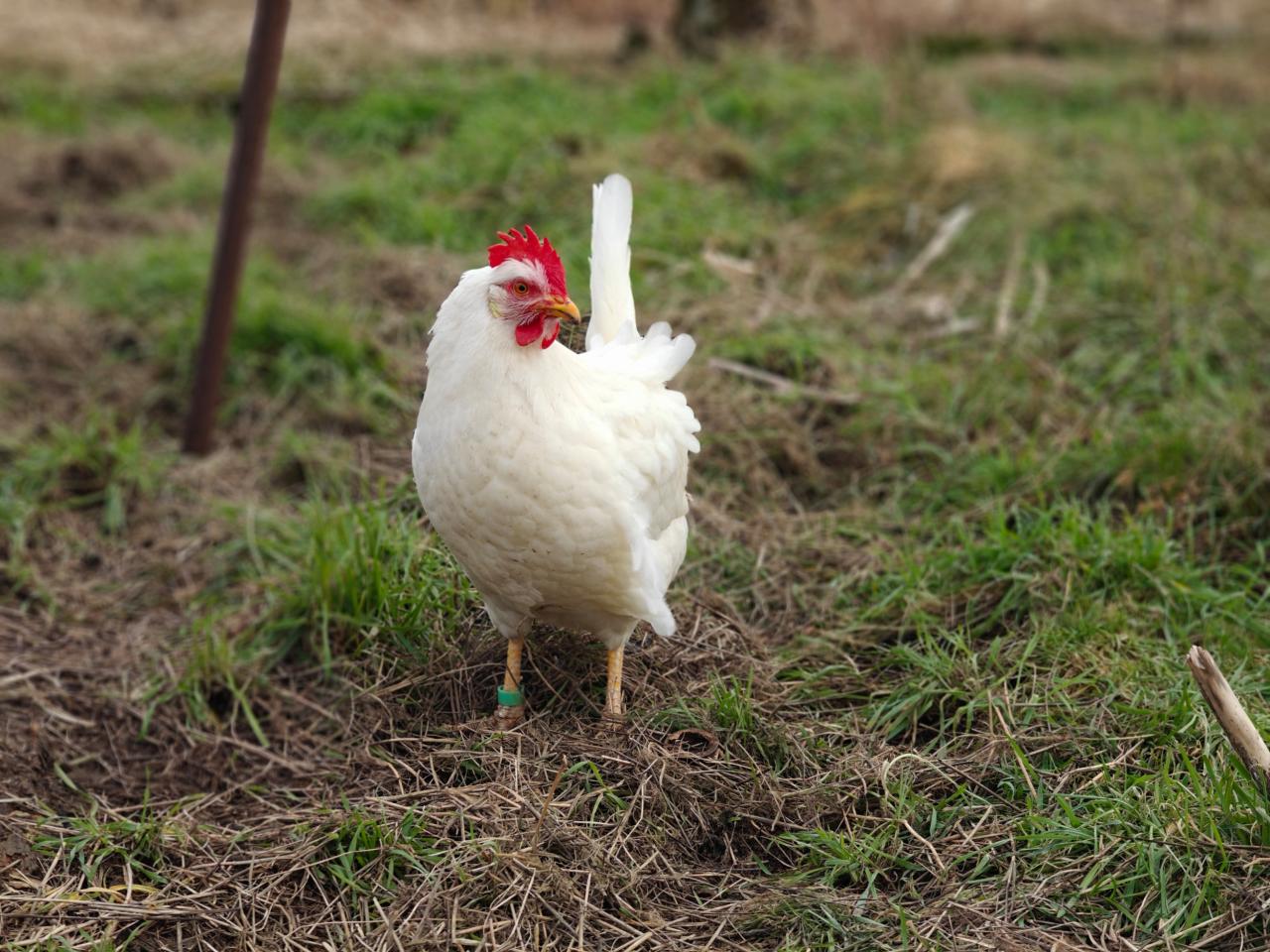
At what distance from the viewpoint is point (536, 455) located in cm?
273

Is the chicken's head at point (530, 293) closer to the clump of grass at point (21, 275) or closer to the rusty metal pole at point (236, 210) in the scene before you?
the rusty metal pole at point (236, 210)

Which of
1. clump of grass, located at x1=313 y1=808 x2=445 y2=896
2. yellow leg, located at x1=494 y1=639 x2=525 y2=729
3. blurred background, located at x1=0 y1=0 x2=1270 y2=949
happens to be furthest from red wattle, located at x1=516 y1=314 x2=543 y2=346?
clump of grass, located at x1=313 y1=808 x2=445 y2=896

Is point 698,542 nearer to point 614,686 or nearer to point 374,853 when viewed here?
point 614,686

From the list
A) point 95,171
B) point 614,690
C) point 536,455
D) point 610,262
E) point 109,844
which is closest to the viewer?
point 536,455

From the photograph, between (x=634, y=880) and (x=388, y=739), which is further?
(x=388, y=739)

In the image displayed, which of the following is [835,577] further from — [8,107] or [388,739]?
[8,107]

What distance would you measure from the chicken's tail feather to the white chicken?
0.47 m

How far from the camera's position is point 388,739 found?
3.26 m

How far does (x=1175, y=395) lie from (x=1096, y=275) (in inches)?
48.0

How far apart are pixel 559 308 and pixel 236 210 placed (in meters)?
2.35

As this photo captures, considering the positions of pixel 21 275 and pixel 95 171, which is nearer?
pixel 21 275

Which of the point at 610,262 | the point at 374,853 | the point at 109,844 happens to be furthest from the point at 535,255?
the point at 109,844

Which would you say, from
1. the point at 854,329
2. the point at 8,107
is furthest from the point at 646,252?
the point at 8,107

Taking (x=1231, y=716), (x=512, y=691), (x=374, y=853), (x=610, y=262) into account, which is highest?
(x=610, y=262)
